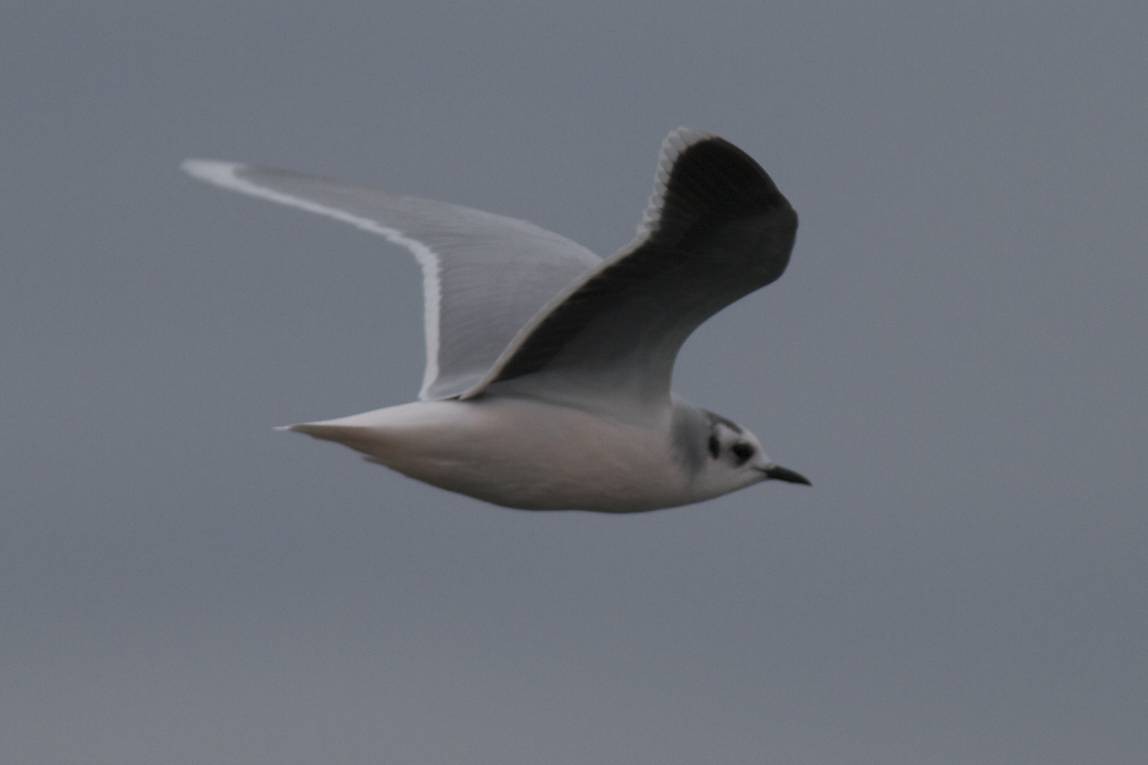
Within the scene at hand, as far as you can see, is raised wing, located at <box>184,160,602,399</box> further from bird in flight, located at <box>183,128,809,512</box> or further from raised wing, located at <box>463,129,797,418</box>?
raised wing, located at <box>463,129,797,418</box>

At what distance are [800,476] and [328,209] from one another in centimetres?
249

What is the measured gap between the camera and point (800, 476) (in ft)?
33.3

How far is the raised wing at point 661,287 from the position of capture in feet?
25.5

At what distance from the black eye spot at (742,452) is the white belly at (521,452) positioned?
0.43m

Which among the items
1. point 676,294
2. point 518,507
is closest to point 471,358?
point 518,507

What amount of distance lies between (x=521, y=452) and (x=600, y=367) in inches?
16.0

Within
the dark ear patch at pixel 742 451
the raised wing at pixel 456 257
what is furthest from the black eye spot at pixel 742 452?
the raised wing at pixel 456 257

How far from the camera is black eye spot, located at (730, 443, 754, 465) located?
9734mm

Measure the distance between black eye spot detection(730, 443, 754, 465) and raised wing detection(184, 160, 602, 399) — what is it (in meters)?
0.97

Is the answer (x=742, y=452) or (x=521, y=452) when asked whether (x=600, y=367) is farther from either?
(x=742, y=452)

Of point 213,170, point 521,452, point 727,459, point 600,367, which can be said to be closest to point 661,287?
point 600,367

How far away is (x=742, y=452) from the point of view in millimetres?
9766

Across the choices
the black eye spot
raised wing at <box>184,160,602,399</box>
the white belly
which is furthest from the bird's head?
raised wing at <box>184,160,602,399</box>

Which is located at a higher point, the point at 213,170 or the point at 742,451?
the point at 213,170
